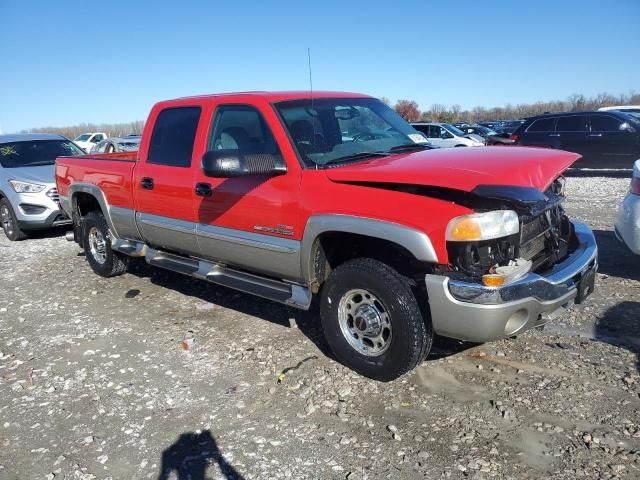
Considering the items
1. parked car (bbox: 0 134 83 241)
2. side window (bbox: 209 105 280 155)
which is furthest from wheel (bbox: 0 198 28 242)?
side window (bbox: 209 105 280 155)

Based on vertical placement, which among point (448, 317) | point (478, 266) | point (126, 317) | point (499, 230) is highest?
point (499, 230)

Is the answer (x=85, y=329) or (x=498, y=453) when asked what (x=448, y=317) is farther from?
(x=85, y=329)

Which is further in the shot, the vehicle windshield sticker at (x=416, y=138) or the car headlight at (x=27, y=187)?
the car headlight at (x=27, y=187)

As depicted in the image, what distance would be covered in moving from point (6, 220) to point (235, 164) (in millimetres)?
7301

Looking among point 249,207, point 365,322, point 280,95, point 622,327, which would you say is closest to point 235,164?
point 249,207

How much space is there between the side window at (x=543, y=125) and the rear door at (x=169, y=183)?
11.7 metres

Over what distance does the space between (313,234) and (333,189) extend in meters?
0.35

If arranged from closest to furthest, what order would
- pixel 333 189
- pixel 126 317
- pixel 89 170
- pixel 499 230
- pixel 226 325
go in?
pixel 499 230 < pixel 333 189 < pixel 226 325 < pixel 126 317 < pixel 89 170

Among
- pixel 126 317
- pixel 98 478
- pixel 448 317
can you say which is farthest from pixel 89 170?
pixel 448 317

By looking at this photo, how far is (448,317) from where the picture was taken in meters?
3.16

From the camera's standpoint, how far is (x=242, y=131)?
440 centimetres

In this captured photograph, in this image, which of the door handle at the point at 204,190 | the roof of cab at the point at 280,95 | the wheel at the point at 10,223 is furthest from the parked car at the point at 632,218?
the wheel at the point at 10,223

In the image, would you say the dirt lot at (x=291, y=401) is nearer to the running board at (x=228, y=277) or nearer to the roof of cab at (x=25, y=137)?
the running board at (x=228, y=277)

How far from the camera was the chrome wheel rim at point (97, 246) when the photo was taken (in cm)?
639
